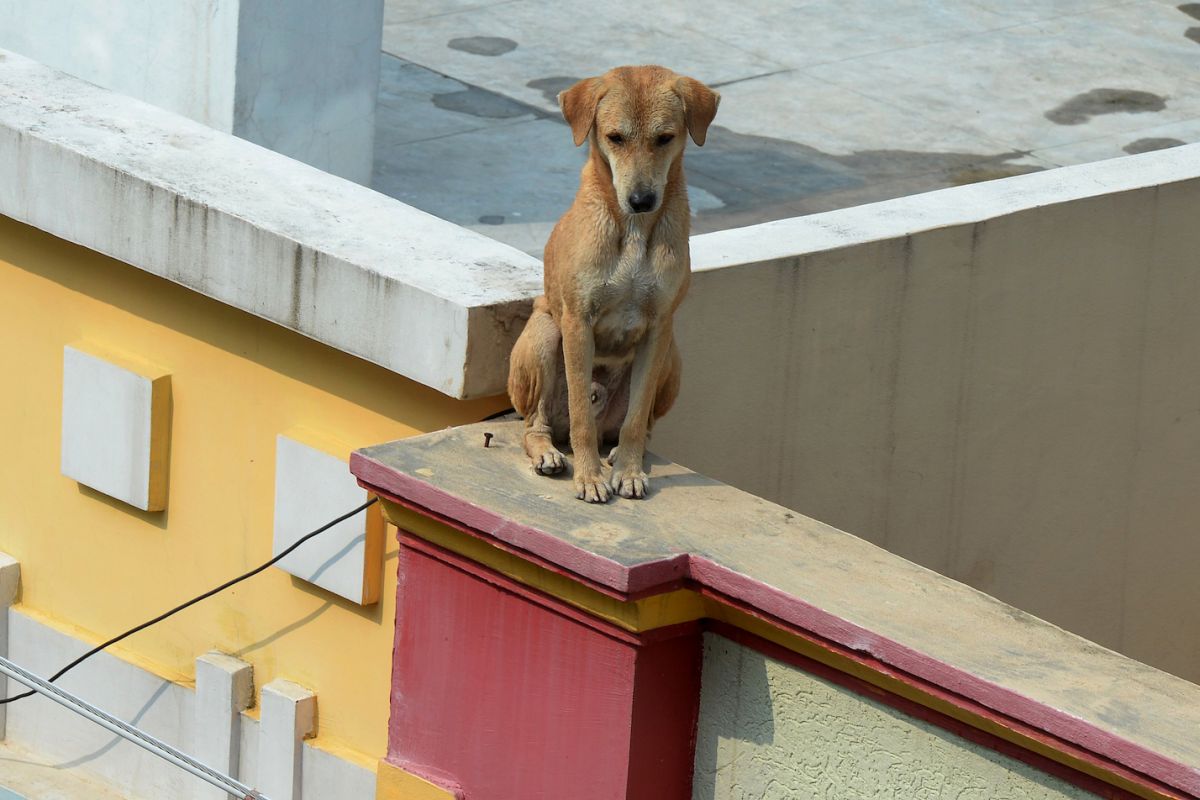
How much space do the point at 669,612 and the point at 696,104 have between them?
3.69 feet

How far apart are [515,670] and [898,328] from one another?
2.39m

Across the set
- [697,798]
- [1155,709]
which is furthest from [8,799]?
[1155,709]

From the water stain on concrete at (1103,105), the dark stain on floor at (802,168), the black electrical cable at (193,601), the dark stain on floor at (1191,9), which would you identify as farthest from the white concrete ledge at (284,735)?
the dark stain on floor at (1191,9)

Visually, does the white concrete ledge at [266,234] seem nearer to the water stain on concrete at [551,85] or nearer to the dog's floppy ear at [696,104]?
the dog's floppy ear at [696,104]

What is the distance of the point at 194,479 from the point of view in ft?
18.3

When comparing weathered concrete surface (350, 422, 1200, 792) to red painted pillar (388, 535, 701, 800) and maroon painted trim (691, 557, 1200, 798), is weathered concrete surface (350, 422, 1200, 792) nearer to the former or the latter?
maroon painted trim (691, 557, 1200, 798)

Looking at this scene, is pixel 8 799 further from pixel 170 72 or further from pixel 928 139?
pixel 928 139

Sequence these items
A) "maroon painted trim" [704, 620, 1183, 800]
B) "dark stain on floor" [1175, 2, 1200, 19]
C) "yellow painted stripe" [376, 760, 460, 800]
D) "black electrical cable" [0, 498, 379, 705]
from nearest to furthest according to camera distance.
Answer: "maroon painted trim" [704, 620, 1183, 800], "yellow painted stripe" [376, 760, 460, 800], "black electrical cable" [0, 498, 379, 705], "dark stain on floor" [1175, 2, 1200, 19]

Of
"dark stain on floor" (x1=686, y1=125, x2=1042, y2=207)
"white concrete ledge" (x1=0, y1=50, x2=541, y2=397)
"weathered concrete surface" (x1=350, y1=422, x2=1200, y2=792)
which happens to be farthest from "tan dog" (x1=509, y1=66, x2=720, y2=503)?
"dark stain on floor" (x1=686, y1=125, x2=1042, y2=207)

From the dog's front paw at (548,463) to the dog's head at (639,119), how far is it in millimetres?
630

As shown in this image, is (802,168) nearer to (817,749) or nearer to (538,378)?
(538,378)

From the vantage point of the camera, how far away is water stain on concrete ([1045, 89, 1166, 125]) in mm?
11984

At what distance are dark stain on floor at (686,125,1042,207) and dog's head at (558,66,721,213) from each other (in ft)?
19.7

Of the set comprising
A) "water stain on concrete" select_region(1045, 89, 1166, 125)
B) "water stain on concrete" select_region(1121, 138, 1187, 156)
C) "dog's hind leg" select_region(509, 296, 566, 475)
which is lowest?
"water stain on concrete" select_region(1121, 138, 1187, 156)
